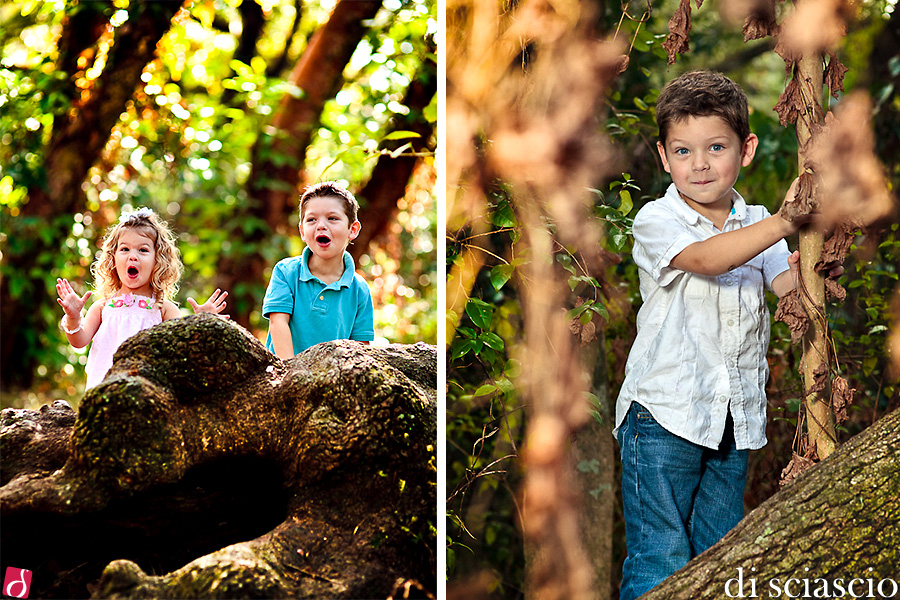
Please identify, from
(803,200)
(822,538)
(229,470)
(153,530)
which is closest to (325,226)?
(229,470)

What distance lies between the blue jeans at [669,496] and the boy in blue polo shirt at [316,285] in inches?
40.8

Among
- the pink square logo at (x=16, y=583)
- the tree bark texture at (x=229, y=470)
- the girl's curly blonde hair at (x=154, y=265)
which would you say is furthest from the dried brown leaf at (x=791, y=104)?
the pink square logo at (x=16, y=583)

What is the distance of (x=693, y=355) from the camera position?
2260 millimetres

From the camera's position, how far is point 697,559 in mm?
1870

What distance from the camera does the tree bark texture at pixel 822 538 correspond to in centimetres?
173

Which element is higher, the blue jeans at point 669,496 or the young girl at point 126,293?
the young girl at point 126,293

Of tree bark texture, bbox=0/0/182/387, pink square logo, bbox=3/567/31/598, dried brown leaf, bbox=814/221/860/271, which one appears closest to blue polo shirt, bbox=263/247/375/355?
pink square logo, bbox=3/567/31/598

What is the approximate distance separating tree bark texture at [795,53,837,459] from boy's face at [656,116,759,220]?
0.24 metres

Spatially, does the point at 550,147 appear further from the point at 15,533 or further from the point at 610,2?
the point at 15,533

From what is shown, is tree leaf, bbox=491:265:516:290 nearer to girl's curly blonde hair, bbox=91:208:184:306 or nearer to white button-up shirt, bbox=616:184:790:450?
white button-up shirt, bbox=616:184:790:450

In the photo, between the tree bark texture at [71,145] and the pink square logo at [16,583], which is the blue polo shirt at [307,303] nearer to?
the pink square logo at [16,583]

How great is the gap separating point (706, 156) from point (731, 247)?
0.35m

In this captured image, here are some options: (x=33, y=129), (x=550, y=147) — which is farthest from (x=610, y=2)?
(x=33, y=129)

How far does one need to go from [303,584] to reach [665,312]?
4.28 ft
